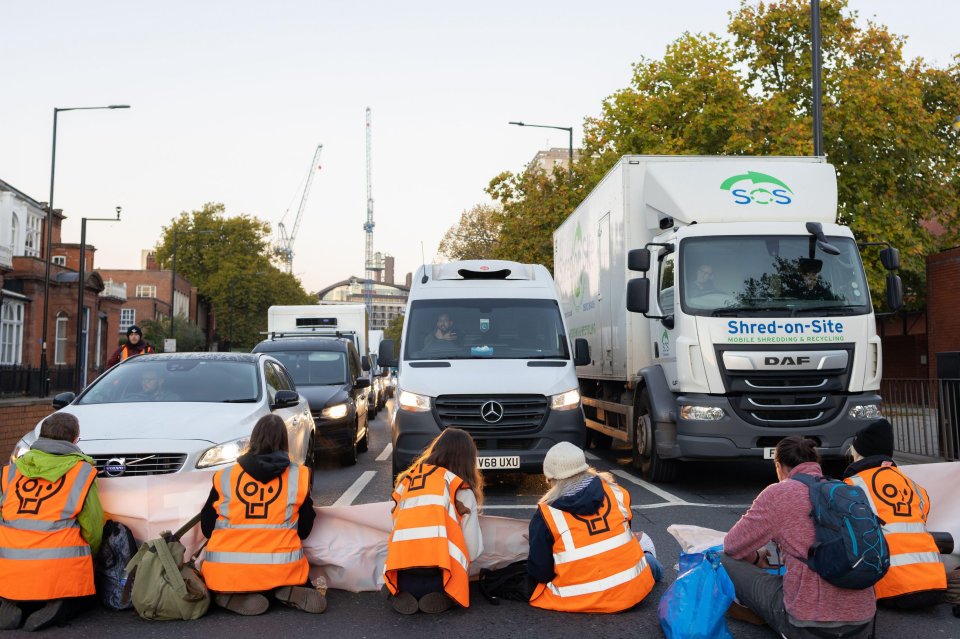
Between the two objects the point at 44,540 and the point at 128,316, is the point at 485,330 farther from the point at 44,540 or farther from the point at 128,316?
the point at 128,316

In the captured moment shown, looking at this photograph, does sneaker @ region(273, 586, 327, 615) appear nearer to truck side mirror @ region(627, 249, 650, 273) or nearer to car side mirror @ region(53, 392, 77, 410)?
car side mirror @ region(53, 392, 77, 410)

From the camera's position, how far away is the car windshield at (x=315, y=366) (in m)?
14.6

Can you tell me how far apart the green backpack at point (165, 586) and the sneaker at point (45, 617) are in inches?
15.9

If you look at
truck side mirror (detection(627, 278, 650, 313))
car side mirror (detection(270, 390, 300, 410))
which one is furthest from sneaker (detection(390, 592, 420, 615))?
truck side mirror (detection(627, 278, 650, 313))

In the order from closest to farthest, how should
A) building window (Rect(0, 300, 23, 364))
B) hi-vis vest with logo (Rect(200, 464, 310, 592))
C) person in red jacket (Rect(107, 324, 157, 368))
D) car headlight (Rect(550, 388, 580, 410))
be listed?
hi-vis vest with logo (Rect(200, 464, 310, 592))
car headlight (Rect(550, 388, 580, 410))
person in red jacket (Rect(107, 324, 157, 368))
building window (Rect(0, 300, 23, 364))

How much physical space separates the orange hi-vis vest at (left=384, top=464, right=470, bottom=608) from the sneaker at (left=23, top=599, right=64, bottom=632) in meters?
1.84

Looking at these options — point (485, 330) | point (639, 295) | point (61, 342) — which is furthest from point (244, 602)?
point (61, 342)

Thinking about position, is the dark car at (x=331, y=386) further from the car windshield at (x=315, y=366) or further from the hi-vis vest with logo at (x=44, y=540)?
the hi-vis vest with logo at (x=44, y=540)

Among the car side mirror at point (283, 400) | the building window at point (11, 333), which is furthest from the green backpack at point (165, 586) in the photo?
the building window at point (11, 333)

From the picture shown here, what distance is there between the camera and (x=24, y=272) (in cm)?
4116

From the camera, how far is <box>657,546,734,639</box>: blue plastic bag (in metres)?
4.59

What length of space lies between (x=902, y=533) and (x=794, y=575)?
41.3 inches

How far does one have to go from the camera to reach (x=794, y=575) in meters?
4.57

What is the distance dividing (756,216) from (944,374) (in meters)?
4.12
